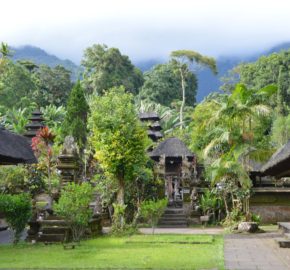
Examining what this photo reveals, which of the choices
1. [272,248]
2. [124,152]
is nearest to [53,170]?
[124,152]

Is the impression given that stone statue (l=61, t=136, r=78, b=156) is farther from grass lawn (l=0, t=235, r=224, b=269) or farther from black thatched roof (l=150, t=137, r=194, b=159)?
black thatched roof (l=150, t=137, r=194, b=159)

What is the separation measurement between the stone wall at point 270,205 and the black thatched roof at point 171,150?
5.90 meters

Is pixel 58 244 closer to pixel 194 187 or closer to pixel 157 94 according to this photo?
pixel 194 187

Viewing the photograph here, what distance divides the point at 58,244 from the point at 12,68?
140 feet

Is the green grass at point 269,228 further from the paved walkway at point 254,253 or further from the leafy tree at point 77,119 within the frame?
the leafy tree at point 77,119

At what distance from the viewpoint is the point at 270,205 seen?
26.8m

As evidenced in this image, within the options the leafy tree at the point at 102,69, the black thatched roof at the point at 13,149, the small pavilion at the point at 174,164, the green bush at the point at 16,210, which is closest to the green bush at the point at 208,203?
the small pavilion at the point at 174,164

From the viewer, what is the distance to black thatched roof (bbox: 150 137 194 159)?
31453mm

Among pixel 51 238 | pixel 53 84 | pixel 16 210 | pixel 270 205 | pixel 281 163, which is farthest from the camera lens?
pixel 53 84

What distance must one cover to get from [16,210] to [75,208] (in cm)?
184

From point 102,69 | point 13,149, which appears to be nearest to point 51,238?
point 13,149

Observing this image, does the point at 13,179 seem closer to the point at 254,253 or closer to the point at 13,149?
the point at 13,149

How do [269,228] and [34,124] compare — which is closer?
[269,228]

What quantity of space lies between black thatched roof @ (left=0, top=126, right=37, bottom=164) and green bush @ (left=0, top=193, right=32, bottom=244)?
1.34 meters
